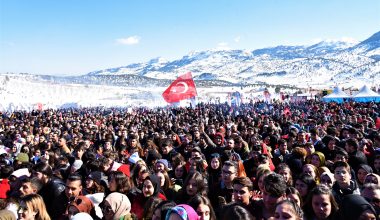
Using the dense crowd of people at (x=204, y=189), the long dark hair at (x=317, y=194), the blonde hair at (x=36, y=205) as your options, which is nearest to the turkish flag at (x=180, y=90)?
the dense crowd of people at (x=204, y=189)

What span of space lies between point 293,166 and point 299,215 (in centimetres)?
308

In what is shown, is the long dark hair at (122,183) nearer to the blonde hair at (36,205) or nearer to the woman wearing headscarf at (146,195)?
the woman wearing headscarf at (146,195)

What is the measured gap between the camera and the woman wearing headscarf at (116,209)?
13.3 ft

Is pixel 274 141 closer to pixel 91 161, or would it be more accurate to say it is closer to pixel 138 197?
pixel 91 161

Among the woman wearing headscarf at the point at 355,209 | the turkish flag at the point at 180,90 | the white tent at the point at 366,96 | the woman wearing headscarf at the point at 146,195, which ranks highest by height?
the turkish flag at the point at 180,90

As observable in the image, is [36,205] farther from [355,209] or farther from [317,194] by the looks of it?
[355,209]

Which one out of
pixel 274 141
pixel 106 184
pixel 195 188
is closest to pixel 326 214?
pixel 195 188

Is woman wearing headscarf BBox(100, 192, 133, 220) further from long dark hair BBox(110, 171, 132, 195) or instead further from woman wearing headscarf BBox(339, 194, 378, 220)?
woman wearing headscarf BBox(339, 194, 378, 220)

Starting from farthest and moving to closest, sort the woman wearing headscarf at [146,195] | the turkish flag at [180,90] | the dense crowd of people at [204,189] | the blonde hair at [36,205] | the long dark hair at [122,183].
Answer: the turkish flag at [180,90] → the long dark hair at [122,183] → the woman wearing headscarf at [146,195] → the blonde hair at [36,205] → the dense crowd of people at [204,189]

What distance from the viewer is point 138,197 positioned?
4895 mm

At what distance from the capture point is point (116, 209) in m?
4.08

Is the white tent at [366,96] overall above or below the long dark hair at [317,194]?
below

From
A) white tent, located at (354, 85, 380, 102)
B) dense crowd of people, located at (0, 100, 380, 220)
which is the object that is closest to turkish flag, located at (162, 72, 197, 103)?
dense crowd of people, located at (0, 100, 380, 220)

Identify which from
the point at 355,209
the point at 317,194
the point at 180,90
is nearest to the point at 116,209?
the point at 317,194
